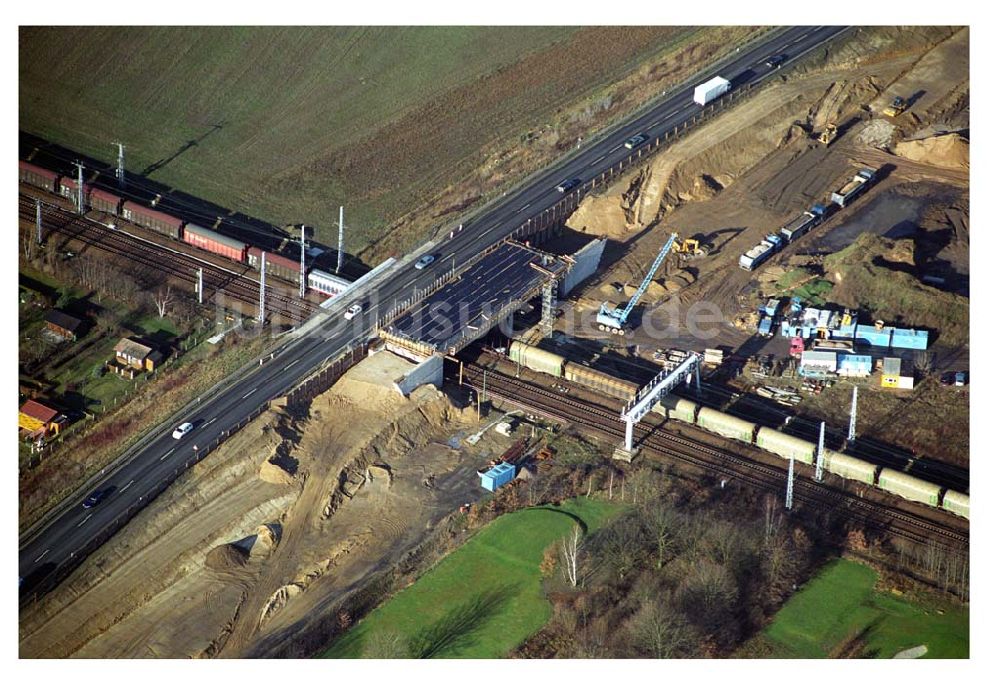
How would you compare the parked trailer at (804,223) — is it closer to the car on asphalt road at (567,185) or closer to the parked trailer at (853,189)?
the parked trailer at (853,189)

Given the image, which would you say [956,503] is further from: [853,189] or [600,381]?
[853,189]

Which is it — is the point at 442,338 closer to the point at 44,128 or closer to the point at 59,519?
the point at 59,519

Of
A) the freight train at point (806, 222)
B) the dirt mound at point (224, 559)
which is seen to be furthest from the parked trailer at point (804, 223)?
the dirt mound at point (224, 559)

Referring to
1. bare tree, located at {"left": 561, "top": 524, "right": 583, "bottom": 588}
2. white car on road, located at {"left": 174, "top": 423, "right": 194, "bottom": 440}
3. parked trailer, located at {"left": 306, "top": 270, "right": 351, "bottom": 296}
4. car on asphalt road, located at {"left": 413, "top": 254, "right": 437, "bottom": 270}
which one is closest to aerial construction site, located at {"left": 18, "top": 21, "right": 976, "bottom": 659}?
white car on road, located at {"left": 174, "top": 423, "right": 194, "bottom": 440}

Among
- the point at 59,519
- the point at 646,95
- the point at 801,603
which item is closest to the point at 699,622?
the point at 801,603

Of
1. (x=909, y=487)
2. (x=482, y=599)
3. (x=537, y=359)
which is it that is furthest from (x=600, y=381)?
(x=482, y=599)

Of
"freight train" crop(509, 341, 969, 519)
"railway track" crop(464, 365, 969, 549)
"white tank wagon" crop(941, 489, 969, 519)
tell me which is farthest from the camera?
"freight train" crop(509, 341, 969, 519)

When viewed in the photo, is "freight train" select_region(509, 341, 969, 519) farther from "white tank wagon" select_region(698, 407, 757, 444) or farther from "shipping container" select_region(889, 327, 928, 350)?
"shipping container" select_region(889, 327, 928, 350)
